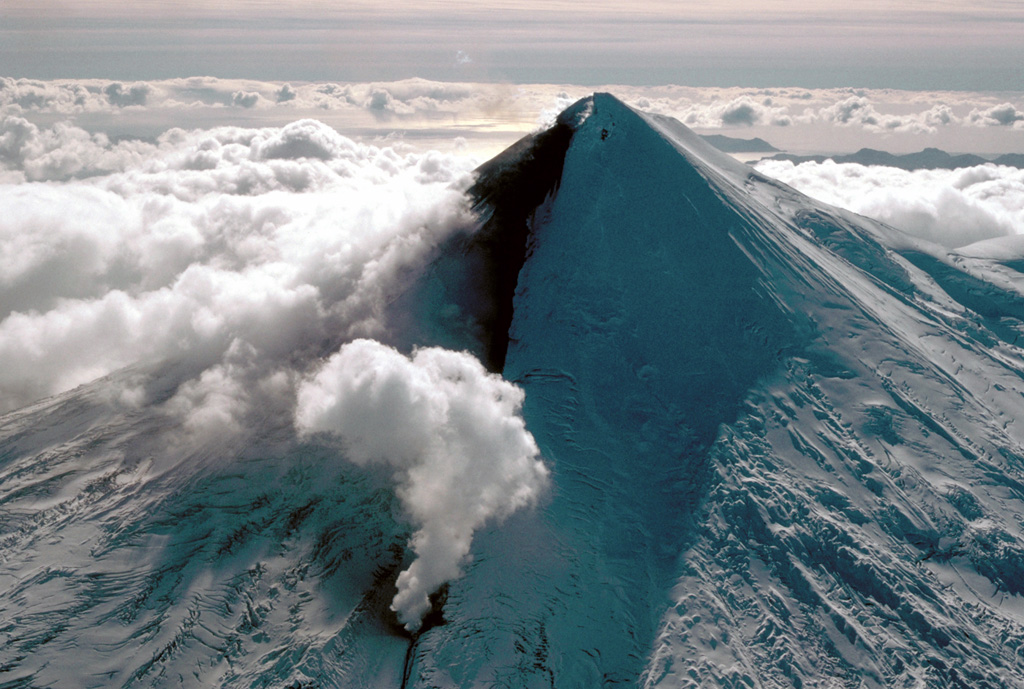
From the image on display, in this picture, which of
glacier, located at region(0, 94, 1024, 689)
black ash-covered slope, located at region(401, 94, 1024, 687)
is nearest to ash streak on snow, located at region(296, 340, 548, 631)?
glacier, located at region(0, 94, 1024, 689)

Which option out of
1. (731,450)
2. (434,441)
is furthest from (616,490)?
(434,441)

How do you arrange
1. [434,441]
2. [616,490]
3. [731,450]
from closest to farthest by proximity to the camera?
[616,490] < [731,450] < [434,441]

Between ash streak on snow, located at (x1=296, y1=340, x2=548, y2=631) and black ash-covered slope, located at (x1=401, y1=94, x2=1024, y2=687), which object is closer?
black ash-covered slope, located at (x1=401, y1=94, x2=1024, y2=687)

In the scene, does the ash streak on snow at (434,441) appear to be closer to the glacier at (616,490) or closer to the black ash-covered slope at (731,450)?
the glacier at (616,490)

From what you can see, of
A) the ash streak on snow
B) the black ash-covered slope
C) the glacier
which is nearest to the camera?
the black ash-covered slope

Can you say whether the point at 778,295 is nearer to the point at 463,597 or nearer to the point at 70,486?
the point at 463,597

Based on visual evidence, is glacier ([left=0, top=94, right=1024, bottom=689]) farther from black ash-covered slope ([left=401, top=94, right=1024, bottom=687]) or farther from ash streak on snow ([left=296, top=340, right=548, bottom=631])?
ash streak on snow ([left=296, top=340, right=548, bottom=631])

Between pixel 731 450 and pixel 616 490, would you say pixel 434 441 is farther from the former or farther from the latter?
pixel 731 450

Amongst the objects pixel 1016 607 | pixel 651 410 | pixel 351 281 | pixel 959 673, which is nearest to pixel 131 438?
pixel 351 281

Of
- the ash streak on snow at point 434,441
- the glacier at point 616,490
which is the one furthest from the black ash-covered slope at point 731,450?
the ash streak on snow at point 434,441
